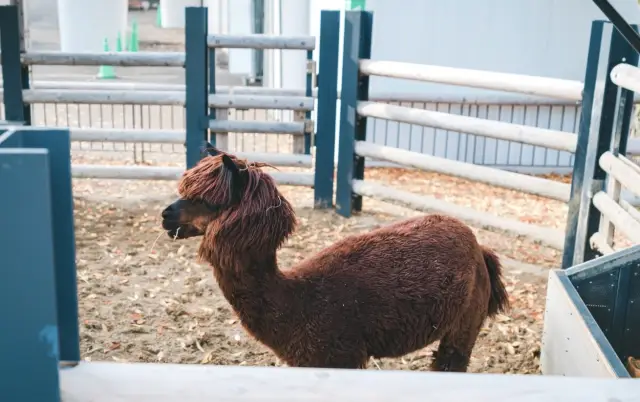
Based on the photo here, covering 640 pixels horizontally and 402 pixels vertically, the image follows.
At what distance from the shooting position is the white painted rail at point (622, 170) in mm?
4223

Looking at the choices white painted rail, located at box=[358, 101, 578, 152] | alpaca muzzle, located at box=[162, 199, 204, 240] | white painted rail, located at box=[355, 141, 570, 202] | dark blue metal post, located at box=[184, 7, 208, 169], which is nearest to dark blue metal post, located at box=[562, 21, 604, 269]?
white painted rail, located at box=[358, 101, 578, 152]

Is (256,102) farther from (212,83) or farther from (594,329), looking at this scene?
(594,329)

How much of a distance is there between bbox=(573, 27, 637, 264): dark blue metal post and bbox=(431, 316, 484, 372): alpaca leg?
1.78 m

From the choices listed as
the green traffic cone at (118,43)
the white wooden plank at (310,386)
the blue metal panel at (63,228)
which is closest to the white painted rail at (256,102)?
the blue metal panel at (63,228)

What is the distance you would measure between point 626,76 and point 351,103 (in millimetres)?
2843

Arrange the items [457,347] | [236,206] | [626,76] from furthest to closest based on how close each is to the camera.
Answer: [626,76] → [457,347] → [236,206]

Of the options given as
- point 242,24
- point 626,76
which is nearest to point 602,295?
point 626,76

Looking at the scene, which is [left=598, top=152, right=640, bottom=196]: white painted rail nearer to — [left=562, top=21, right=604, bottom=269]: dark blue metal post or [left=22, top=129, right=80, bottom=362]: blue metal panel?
[left=562, top=21, right=604, bottom=269]: dark blue metal post

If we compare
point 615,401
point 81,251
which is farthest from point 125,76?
point 615,401

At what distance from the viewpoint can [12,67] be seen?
23.0 feet

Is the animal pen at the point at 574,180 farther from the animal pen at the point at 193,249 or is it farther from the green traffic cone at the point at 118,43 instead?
the green traffic cone at the point at 118,43

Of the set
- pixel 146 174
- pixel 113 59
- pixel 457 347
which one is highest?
pixel 113 59

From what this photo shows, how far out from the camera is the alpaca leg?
3398 mm

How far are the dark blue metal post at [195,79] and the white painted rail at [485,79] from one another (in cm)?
143
